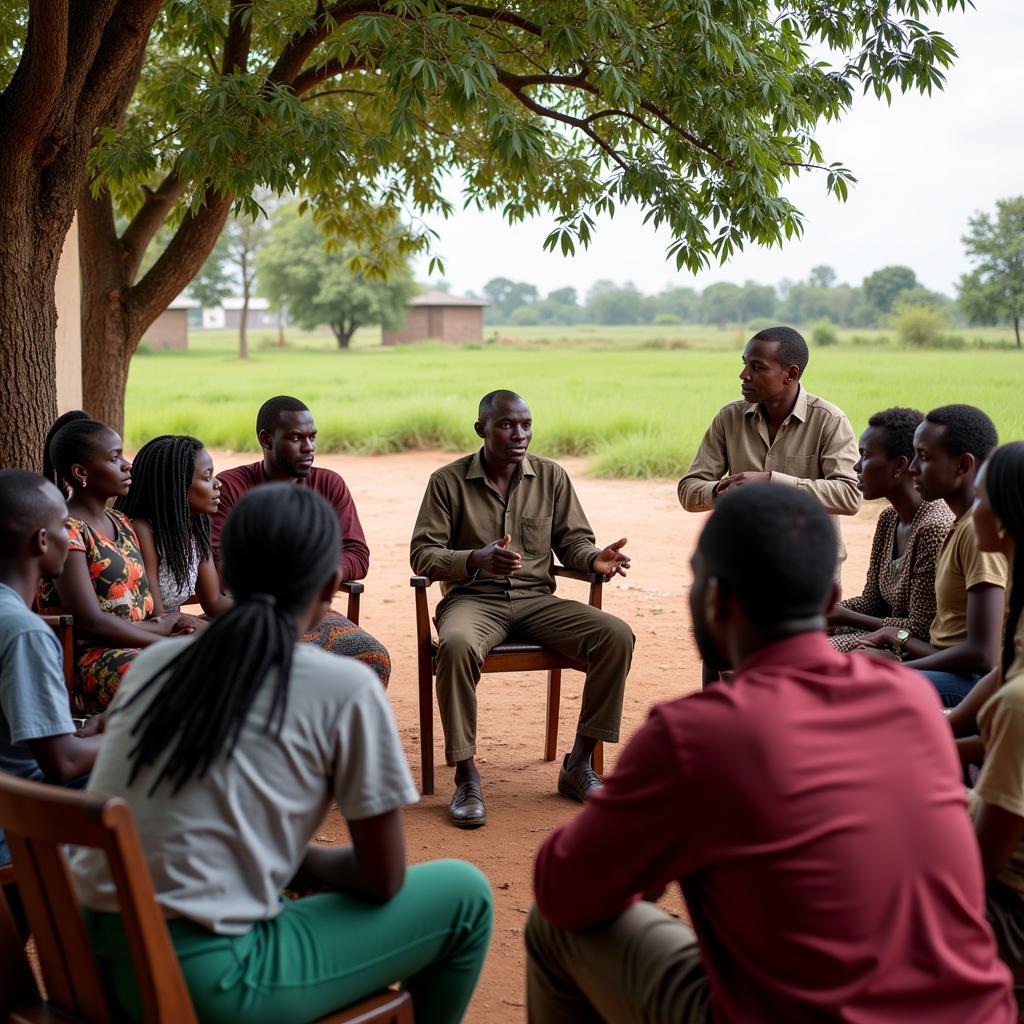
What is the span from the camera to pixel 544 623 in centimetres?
480

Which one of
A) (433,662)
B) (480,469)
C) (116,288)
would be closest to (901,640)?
(433,662)

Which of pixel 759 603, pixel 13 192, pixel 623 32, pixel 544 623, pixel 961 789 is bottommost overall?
pixel 544 623

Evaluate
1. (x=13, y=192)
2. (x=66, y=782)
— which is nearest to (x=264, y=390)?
(x=13, y=192)

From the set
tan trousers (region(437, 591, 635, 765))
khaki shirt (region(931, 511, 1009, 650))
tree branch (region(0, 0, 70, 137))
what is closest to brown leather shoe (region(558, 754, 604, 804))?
tan trousers (region(437, 591, 635, 765))

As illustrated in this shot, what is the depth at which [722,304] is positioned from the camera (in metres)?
103

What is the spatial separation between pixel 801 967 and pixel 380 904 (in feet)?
2.65

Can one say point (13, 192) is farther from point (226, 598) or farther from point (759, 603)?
point (759, 603)

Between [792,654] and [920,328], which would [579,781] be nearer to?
[792,654]

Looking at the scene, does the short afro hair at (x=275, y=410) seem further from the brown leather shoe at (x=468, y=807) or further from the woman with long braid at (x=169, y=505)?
the brown leather shoe at (x=468, y=807)

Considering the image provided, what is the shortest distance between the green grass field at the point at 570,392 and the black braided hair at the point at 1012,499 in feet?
39.7

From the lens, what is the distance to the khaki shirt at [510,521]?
5.01 m

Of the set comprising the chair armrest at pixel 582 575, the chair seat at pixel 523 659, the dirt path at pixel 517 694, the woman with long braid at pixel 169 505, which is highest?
the woman with long braid at pixel 169 505

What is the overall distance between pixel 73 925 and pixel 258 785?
0.38 meters

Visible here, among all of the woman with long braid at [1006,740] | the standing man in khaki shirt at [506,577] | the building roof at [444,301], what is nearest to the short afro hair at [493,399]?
the standing man in khaki shirt at [506,577]
